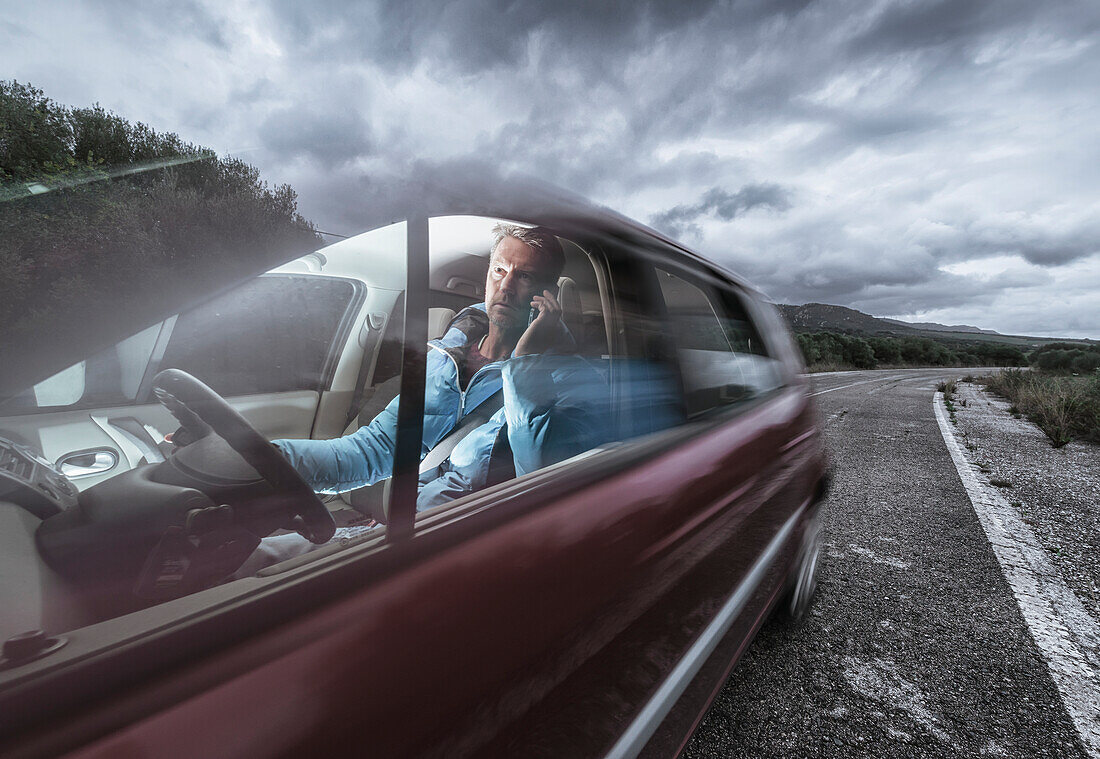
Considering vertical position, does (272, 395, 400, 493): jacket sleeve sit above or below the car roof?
below

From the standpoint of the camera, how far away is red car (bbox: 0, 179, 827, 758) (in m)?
0.55

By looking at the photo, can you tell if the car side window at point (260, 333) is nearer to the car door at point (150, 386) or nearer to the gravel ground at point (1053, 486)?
the car door at point (150, 386)

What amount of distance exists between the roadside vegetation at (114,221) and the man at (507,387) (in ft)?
1.48

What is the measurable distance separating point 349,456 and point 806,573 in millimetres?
2004

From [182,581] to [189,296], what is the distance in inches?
29.4

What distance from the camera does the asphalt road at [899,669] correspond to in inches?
63.1

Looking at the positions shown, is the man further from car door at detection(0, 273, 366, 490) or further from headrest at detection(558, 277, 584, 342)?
car door at detection(0, 273, 366, 490)

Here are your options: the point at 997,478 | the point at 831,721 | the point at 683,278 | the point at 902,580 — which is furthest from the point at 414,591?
the point at 997,478

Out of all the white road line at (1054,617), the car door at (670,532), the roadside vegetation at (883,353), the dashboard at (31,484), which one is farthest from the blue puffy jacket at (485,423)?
the roadside vegetation at (883,353)

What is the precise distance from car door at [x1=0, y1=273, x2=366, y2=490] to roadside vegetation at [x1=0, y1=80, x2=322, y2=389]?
0.22ft

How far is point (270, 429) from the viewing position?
1.03 metres

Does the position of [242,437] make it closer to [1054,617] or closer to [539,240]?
[539,240]

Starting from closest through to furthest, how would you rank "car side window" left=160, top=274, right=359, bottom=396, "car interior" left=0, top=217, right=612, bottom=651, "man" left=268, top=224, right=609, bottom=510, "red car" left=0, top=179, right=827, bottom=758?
"red car" left=0, top=179, right=827, bottom=758
"car interior" left=0, top=217, right=612, bottom=651
"car side window" left=160, top=274, right=359, bottom=396
"man" left=268, top=224, right=609, bottom=510

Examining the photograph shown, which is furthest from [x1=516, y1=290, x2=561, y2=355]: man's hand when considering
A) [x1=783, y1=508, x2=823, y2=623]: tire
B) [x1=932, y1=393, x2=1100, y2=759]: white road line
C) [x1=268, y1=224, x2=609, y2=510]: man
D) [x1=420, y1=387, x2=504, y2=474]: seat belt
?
[x1=932, y1=393, x2=1100, y2=759]: white road line
